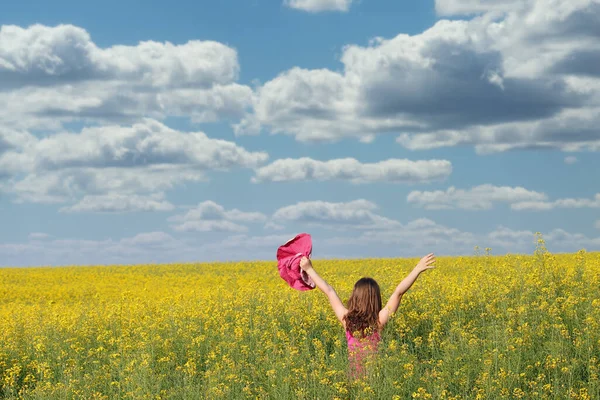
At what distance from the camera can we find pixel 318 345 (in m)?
8.30

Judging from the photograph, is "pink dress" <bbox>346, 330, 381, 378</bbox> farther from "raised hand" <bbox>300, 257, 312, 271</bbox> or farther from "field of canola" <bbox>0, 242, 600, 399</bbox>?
"raised hand" <bbox>300, 257, 312, 271</bbox>

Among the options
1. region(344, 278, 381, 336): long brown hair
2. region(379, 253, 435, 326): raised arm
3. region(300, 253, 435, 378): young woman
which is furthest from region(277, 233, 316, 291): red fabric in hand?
region(379, 253, 435, 326): raised arm

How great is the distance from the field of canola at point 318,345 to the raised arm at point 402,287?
14.7 inches

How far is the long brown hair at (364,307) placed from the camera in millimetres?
7414

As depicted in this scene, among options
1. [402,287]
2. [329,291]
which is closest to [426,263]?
[402,287]

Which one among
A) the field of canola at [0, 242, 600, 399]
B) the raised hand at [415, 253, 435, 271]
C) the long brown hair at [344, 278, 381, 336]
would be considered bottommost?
the field of canola at [0, 242, 600, 399]

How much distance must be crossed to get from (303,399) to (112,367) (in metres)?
3.88

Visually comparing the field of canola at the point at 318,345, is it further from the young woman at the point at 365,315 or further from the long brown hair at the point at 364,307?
the long brown hair at the point at 364,307

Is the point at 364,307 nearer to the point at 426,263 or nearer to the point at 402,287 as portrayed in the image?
the point at 402,287

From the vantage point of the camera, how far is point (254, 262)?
39.2 metres

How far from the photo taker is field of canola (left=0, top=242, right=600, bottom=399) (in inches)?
281

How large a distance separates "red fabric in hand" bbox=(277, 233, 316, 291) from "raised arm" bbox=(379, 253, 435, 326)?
1.29 meters

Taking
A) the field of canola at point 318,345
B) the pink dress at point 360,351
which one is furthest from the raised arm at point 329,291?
the field of canola at point 318,345

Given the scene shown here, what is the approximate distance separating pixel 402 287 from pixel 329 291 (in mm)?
889
